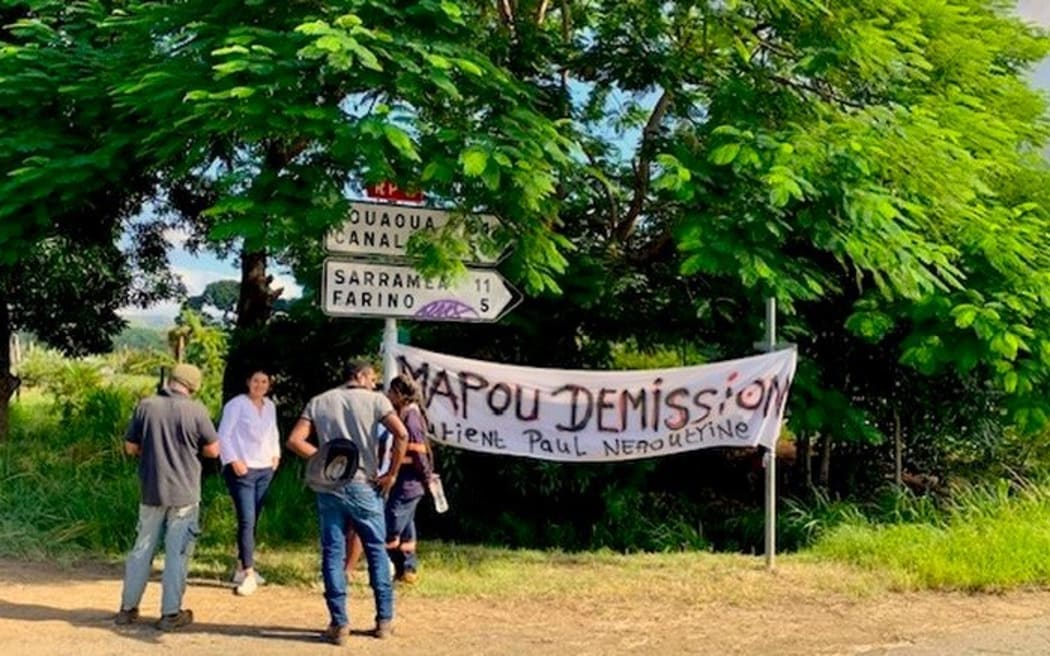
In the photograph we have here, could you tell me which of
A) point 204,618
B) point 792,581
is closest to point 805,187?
point 792,581

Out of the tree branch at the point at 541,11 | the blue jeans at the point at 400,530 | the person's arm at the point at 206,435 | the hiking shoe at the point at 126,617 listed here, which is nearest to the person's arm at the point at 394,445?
the blue jeans at the point at 400,530

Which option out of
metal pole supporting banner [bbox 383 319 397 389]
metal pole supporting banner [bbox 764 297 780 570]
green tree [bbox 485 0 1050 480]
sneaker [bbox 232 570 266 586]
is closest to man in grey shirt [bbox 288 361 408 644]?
sneaker [bbox 232 570 266 586]

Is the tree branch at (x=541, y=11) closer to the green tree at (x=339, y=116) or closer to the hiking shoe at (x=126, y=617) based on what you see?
the green tree at (x=339, y=116)

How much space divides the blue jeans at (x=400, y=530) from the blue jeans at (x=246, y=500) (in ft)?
3.30

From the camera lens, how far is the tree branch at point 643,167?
10.5 metres

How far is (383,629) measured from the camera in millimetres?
7133

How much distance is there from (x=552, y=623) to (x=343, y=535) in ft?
5.53

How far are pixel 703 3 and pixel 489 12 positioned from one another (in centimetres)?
197

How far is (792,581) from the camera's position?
8984 millimetres

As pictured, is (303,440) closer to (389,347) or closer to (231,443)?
(231,443)

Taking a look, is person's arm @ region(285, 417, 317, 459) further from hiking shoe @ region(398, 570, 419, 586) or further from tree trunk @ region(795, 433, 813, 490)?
tree trunk @ region(795, 433, 813, 490)

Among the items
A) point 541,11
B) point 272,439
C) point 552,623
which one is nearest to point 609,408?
point 552,623

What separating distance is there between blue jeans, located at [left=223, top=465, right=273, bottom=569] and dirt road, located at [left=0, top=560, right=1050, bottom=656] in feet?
1.07

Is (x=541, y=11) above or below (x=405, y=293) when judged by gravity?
above
